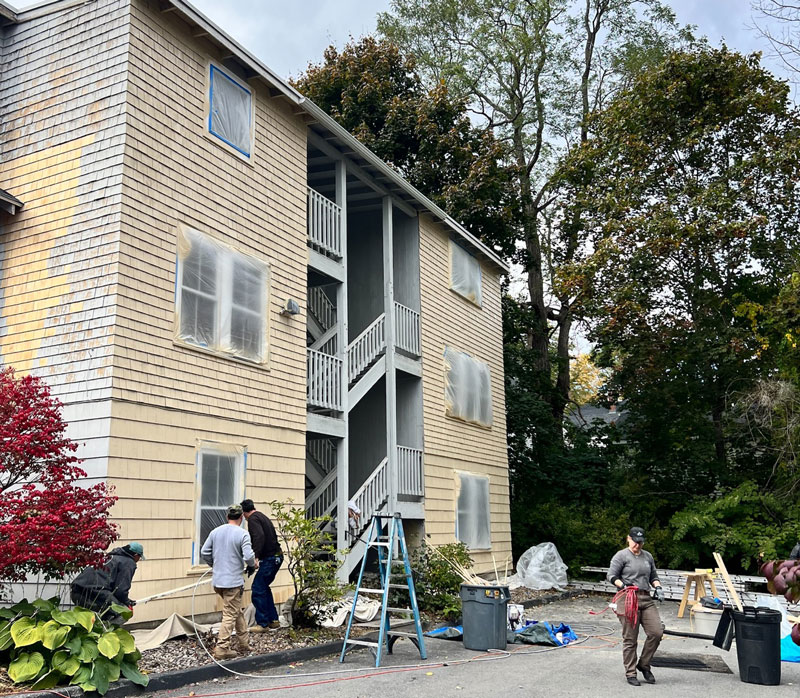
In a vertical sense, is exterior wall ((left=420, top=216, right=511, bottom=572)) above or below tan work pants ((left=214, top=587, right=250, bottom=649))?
above

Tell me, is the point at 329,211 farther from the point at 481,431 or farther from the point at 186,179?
the point at 481,431

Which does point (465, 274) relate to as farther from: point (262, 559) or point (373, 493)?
point (262, 559)

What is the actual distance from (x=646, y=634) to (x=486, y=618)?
2.45 meters

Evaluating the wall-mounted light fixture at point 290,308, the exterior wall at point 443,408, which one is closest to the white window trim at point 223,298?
the wall-mounted light fixture at point 290,308

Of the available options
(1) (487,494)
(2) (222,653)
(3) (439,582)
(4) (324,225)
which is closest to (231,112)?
(4) (324,225)

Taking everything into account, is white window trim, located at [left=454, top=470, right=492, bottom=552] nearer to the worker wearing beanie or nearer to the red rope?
the worker wearing beanie

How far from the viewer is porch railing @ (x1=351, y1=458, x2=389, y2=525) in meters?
14.1

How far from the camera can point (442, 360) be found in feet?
57.5

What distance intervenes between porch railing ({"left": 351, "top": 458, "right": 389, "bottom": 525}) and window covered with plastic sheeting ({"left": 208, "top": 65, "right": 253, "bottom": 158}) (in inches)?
242

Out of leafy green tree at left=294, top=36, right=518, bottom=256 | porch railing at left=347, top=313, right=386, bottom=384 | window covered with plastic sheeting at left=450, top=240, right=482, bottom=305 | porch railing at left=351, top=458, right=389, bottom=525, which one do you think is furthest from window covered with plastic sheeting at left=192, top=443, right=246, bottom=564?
leafy green tree at left=294, top=36, right=518, bottom=256

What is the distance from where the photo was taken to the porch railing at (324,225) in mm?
13656

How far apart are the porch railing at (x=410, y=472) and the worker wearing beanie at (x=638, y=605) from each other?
6.59 metres

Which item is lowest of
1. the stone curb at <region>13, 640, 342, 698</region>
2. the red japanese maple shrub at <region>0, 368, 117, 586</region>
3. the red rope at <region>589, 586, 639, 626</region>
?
the stone curb at <region>13, 640, 342, 698</region>

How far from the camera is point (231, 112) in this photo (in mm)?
11711
